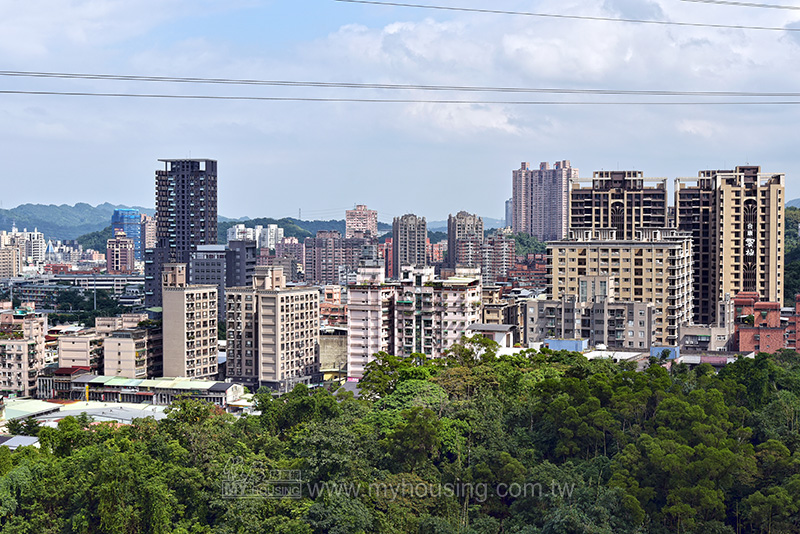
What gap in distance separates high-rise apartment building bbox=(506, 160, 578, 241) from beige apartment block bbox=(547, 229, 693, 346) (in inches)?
1959

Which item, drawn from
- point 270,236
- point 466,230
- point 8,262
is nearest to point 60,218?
point 270,236

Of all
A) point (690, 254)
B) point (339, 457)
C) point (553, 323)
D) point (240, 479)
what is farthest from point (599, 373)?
point (690, 254)

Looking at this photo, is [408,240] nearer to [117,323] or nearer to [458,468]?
[117,323]

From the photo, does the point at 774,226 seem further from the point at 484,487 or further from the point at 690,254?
the point at 484,487

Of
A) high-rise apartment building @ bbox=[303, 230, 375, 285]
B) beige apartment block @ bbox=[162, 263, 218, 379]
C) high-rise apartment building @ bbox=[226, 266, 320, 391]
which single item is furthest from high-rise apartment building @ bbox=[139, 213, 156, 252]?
high-rise apartment building @ bbox=[226, 266, 320, 391]

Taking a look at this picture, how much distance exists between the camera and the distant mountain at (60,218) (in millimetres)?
139750

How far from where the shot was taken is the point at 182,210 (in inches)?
1898

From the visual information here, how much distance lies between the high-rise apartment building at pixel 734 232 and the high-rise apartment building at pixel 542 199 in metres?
45.8

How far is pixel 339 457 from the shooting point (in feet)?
42.0

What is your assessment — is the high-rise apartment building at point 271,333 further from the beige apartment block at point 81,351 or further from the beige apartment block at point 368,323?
A: the beige apartment block at point 81,351

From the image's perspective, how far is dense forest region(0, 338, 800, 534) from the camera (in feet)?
40.2

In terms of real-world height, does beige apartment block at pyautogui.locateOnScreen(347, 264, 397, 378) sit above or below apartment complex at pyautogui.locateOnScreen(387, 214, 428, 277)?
below

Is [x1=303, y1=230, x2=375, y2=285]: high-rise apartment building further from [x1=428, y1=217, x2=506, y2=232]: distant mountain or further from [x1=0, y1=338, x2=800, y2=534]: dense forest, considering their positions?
[x1=428, y1=217, x2=506, y2=232]: distant mountain

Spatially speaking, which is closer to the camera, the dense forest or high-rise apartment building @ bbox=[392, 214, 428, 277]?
the dense forest
